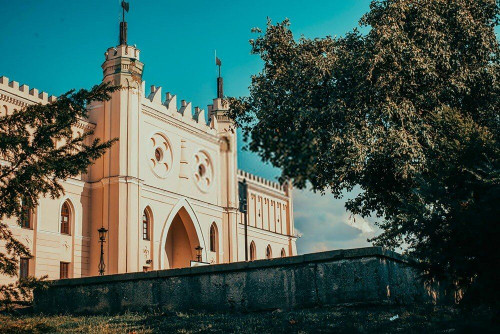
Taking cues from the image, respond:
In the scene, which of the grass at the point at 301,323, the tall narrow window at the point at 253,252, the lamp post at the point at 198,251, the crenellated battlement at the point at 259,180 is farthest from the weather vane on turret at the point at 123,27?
the grass at the point at 301,323

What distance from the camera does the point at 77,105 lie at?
12.7 metres

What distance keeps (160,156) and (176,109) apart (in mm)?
3677

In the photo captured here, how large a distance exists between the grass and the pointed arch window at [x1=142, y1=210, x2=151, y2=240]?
2513 centimetres

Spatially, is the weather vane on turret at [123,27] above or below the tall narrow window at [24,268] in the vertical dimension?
above

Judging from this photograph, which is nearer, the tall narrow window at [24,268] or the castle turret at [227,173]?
the tall narrow window at [24,268]

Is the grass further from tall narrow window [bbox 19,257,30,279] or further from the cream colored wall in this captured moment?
the cream colored wall

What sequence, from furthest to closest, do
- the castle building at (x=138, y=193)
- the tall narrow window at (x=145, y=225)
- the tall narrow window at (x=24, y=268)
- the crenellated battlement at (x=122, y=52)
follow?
the tall narrow window at (x=145, y=225) → the crenellated battlement at (x=122, y=52) → the castle building at (x=138, y=193) → the tall narrow window at (x=24, y=268)

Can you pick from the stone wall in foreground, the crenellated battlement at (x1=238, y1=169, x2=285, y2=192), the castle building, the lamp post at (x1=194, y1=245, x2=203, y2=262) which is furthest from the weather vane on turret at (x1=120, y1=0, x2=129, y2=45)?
the stone wall in foreground

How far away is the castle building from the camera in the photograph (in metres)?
33.3

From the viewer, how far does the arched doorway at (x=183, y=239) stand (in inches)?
1618

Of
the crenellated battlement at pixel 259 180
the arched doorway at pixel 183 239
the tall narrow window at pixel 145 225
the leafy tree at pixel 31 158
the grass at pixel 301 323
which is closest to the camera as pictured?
the grass at pixel 301 323

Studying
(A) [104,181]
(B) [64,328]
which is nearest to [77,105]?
(B) [64,328]

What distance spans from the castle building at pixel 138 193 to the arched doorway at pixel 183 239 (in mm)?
68

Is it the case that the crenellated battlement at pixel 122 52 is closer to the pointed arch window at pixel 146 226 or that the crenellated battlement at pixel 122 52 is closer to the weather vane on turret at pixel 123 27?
the weather vane on turret at pixel 123 27
